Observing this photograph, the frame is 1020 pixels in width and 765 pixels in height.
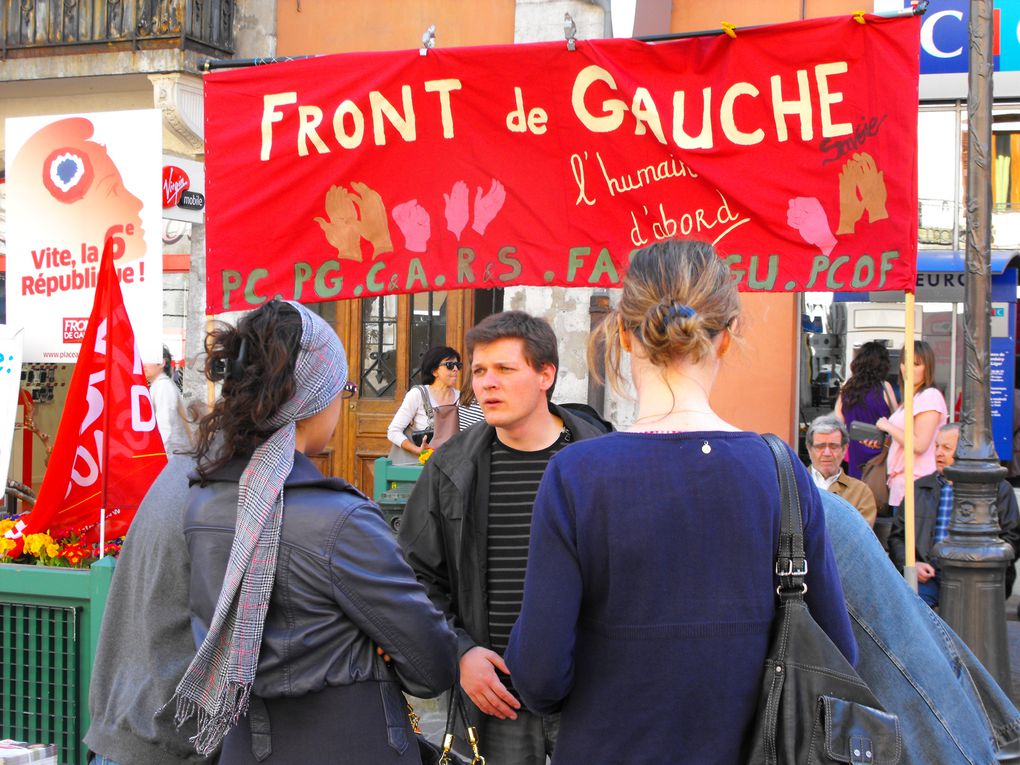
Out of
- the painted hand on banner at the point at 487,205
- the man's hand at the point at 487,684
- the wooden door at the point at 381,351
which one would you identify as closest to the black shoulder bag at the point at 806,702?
the man's hand at the point at 487,684

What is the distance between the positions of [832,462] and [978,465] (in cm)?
106

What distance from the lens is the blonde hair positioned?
2240 millimetres

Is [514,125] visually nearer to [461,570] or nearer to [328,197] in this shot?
[328,197]

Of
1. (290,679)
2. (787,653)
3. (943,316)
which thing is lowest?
(290,679)

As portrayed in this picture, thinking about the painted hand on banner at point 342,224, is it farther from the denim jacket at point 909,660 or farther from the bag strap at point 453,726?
the denim jacket at point 909,660

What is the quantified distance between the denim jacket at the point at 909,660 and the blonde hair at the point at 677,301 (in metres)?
0.43

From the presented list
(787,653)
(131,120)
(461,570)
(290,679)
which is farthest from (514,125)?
(787,653)

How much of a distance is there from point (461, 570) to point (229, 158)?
295 centimetres

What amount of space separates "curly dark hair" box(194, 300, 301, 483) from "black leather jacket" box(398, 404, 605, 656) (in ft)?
3.06

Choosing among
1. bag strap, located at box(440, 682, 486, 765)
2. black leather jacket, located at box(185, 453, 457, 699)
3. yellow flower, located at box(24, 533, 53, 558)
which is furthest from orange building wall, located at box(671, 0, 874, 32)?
black leather jacket, located at box(185, 453, 457, 699)

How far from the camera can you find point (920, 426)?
7.96 meters

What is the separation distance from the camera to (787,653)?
216 cm

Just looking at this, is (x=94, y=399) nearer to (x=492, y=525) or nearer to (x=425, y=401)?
(x=492, y=525)

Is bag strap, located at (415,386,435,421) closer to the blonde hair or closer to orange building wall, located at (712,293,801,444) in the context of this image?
orange building wall, located at (712,293,801,444)
